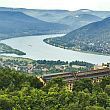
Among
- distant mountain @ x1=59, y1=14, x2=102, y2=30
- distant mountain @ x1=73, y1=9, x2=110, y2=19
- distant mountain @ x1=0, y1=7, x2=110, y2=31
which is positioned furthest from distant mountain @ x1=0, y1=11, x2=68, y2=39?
distant mountain @ x1=73, y1=9, x2=110, y2=19

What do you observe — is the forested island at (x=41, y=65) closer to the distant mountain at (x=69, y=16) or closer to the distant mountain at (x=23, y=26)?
the distant mountain at (x=23, y=26)

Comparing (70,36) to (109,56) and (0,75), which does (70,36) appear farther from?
(0,75)

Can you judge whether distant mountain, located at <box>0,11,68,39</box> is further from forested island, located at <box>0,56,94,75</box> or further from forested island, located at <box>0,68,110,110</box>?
forested island, located at <box>0,68,110,110</box>

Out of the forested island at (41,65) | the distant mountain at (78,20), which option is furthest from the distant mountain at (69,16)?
the forested island at (41,65)

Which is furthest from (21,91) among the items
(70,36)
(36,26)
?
(36,26)

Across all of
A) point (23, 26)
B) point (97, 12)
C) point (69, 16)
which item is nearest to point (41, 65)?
point (23, 26)
